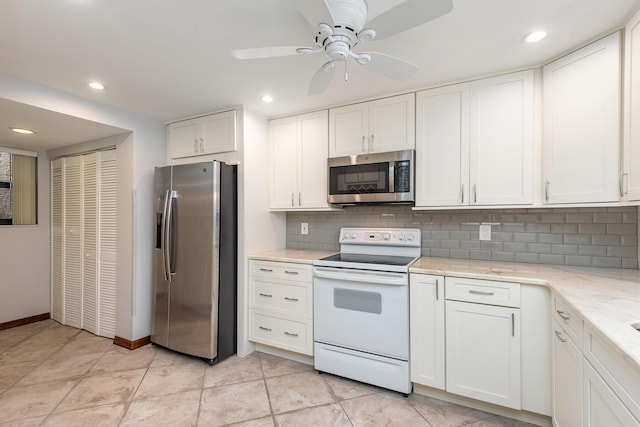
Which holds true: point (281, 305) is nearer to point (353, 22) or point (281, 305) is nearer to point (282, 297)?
point (282, 297)

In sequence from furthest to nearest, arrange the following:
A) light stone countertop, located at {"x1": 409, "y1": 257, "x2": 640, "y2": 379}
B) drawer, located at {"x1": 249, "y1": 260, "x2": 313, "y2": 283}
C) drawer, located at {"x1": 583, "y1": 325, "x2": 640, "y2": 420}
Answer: drawer, located at {"x1": 249, "y1": 260, "x2": 313, "y2": 283}
light stone countertop, located at {"x1": 409, "y1": 257, "x2": 640, "y2": 379}
drawer, located at {"x1": 583, "y1": 325, "x2": 640, "y2": 420}

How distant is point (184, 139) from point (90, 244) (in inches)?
63.2

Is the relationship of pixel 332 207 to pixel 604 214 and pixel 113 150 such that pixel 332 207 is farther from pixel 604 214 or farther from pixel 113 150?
pixel 113 150

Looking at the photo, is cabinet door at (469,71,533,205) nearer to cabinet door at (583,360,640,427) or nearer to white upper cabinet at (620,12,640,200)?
white upper cabinet at (620,12,640,200)

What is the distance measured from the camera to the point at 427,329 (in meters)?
2.07

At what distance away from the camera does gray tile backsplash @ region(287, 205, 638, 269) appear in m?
2.03

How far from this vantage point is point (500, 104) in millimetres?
2139

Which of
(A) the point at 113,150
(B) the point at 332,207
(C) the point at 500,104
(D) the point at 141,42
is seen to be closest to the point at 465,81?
(C) the point at 500,104

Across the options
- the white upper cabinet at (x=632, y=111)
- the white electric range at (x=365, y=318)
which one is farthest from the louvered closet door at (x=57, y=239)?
the white upper cabinet at (x=632, y=111)

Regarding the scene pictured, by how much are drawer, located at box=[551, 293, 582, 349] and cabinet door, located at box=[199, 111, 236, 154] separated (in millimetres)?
2631

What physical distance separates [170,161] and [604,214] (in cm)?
377

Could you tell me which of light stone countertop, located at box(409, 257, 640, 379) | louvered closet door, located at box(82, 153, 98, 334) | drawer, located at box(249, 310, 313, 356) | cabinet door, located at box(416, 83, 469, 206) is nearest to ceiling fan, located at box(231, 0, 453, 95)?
cabinet door, located at box(416, 83, 469, 206)

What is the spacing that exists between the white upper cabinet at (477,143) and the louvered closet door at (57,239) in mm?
4112

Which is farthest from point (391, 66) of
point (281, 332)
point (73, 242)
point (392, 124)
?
point (73, 242)
